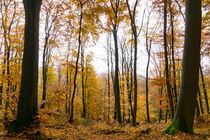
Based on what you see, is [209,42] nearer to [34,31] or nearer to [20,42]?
[34,31]

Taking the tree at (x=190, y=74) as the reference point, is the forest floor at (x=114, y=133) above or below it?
below

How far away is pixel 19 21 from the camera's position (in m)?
12.9

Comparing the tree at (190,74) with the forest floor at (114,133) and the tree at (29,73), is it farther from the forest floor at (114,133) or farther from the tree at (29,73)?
the tree at (29,73)

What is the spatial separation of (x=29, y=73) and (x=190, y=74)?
6.13 metres

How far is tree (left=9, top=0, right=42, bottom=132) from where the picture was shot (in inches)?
184

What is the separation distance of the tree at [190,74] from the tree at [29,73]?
5.45 metres

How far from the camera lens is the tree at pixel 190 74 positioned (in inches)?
182

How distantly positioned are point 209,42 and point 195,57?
9.86m

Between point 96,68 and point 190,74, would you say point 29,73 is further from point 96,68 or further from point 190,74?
point 96,68

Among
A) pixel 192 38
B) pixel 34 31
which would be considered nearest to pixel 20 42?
pixel 34 31

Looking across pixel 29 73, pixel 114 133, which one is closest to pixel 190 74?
pixel 114 133

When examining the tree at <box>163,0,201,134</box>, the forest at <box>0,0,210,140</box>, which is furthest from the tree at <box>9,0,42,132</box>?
the tree at <box>163,0,201,134</box>

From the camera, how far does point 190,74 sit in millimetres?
4668

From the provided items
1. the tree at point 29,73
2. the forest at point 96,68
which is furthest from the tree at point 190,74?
the tree at point 29,73
